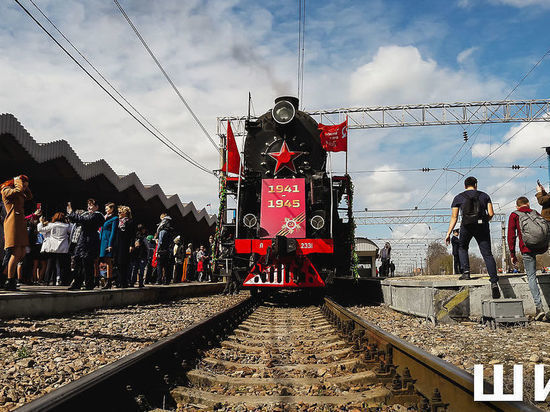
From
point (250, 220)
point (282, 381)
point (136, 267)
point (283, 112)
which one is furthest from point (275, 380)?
point (136, 267)

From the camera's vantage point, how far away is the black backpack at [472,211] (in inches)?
273

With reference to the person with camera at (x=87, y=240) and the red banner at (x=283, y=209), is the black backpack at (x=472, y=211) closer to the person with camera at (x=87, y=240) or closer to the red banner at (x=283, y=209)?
the red banner at (x=283, y=209)

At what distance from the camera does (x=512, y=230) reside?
6.91m

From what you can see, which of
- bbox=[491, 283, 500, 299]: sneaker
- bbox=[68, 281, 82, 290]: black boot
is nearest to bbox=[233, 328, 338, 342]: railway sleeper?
bbox=[491, 283, 500, 299]: sneaker

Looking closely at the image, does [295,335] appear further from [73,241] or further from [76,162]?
[76,162]

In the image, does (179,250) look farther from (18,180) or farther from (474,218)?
(474,218)

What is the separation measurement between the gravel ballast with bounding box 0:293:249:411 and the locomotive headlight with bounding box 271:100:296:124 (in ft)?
15.1

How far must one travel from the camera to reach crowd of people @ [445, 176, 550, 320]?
6.51 metres

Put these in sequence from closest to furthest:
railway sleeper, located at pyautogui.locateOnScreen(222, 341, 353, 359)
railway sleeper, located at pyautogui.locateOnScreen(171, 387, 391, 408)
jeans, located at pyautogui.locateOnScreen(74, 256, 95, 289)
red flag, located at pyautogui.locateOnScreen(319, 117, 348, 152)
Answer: railway sleeper, located at pyautogui.locateOnScreen(171, 387, 391, 408), railway sleeper, located at pyautogui.locateOnScreen(222, 341, 353, 359), jeans, located at pyautogui.locateOnScreen(74, 256, 95, 289), red flag, located at pyautogui.locateOnScreen(319, 117, 348, 152)

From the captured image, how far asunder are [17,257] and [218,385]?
5.32m

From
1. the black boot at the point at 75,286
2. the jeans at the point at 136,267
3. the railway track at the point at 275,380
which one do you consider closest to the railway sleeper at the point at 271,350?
the railway track at the point at 275,380

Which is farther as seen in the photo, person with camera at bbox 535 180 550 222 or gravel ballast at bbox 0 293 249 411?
person with camera at bbox 535 180 550 222

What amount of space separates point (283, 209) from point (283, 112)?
89.0 inches

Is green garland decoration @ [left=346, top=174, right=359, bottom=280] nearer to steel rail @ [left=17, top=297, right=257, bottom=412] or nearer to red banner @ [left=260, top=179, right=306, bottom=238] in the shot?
red banner @ [left=260, top=179, right=306, bottom=238]
